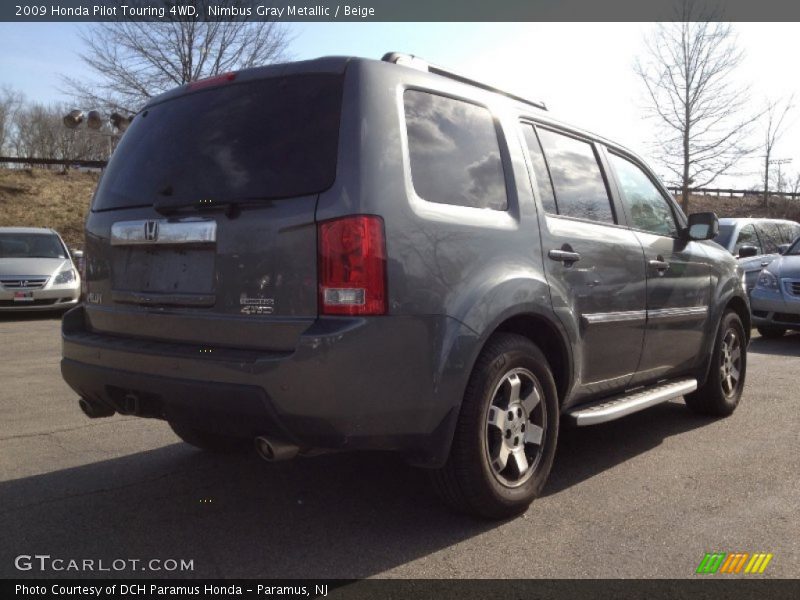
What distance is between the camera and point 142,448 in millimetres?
4605

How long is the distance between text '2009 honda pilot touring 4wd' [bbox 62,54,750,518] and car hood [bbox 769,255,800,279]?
7260 mm

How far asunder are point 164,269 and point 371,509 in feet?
4.72

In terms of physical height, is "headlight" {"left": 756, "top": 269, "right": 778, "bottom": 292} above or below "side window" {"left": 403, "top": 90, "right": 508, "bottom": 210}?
below

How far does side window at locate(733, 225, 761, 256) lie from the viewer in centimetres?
1277

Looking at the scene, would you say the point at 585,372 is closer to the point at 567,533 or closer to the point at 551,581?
the point at 567,533

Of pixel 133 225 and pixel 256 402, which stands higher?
pixel 133 225

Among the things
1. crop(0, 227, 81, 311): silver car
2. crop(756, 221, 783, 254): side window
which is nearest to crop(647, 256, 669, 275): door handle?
crop(756, 221, 783, 254): side window

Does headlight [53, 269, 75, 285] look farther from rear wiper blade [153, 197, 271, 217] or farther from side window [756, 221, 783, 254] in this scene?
side window [756, 221, 783, 254]

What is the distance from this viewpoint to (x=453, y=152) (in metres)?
3.35

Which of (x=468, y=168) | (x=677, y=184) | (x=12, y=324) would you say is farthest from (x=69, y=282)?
(x=677, y=184)

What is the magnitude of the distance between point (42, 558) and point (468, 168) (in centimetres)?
234

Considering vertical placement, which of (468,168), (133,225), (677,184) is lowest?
(133,225)

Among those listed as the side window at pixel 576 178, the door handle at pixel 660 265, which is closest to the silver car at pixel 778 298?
the door handle at pixel 660 265

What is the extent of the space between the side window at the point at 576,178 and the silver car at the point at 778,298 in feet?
22.2
